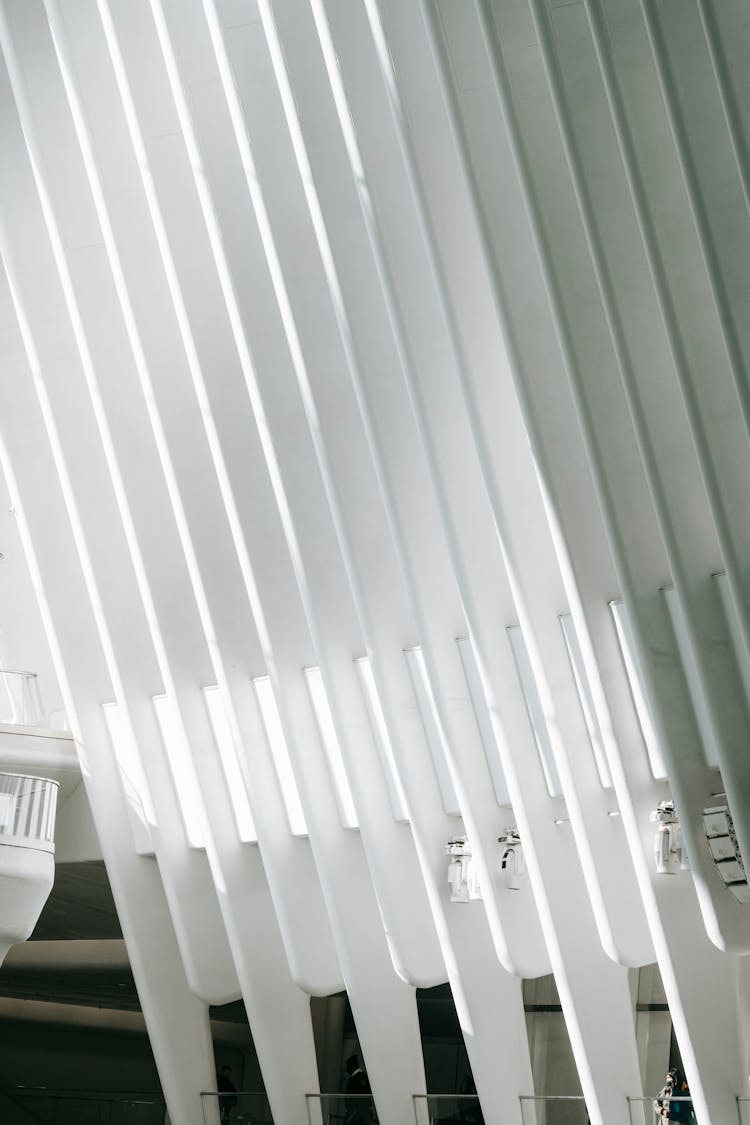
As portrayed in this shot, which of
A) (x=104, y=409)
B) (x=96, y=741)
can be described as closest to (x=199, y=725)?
(x=96, y=741)

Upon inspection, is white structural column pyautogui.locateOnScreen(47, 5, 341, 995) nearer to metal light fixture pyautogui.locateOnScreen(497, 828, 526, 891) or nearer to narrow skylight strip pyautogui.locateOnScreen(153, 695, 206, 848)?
narrow skylight strip pyautogui.locateOnScreen(153, 695, 206, 848)

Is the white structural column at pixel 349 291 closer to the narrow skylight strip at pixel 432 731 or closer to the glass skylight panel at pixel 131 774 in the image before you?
the narrow skylight strip at pixel 432 731

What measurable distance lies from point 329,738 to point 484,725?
2653 mm

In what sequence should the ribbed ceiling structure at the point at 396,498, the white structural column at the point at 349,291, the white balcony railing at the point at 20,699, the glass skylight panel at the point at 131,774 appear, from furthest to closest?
the white balcony railing at the point at 20,699 → the glass skylight panel at the point at 131,774 → the white structural column at the point at 349,291 → the ribbed ceiling structure at the point at 396,498

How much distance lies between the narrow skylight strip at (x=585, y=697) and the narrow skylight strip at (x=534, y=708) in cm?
64

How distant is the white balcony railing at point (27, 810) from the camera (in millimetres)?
14039

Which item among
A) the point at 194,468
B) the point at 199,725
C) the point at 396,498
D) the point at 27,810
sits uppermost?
the point at 194,468

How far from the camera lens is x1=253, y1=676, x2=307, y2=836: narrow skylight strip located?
1419 cm

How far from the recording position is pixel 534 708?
1084 cm

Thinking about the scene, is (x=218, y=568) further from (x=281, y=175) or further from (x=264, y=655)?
(x=281, y=175)

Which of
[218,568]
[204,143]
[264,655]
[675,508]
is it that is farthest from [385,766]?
[204,143]

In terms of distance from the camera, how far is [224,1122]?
53.2ft

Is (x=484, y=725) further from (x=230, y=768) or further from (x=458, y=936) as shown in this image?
(x=230, y=768)

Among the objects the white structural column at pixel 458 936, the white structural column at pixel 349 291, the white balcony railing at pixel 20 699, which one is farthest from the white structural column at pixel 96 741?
the white structural column at pixel 349 291
